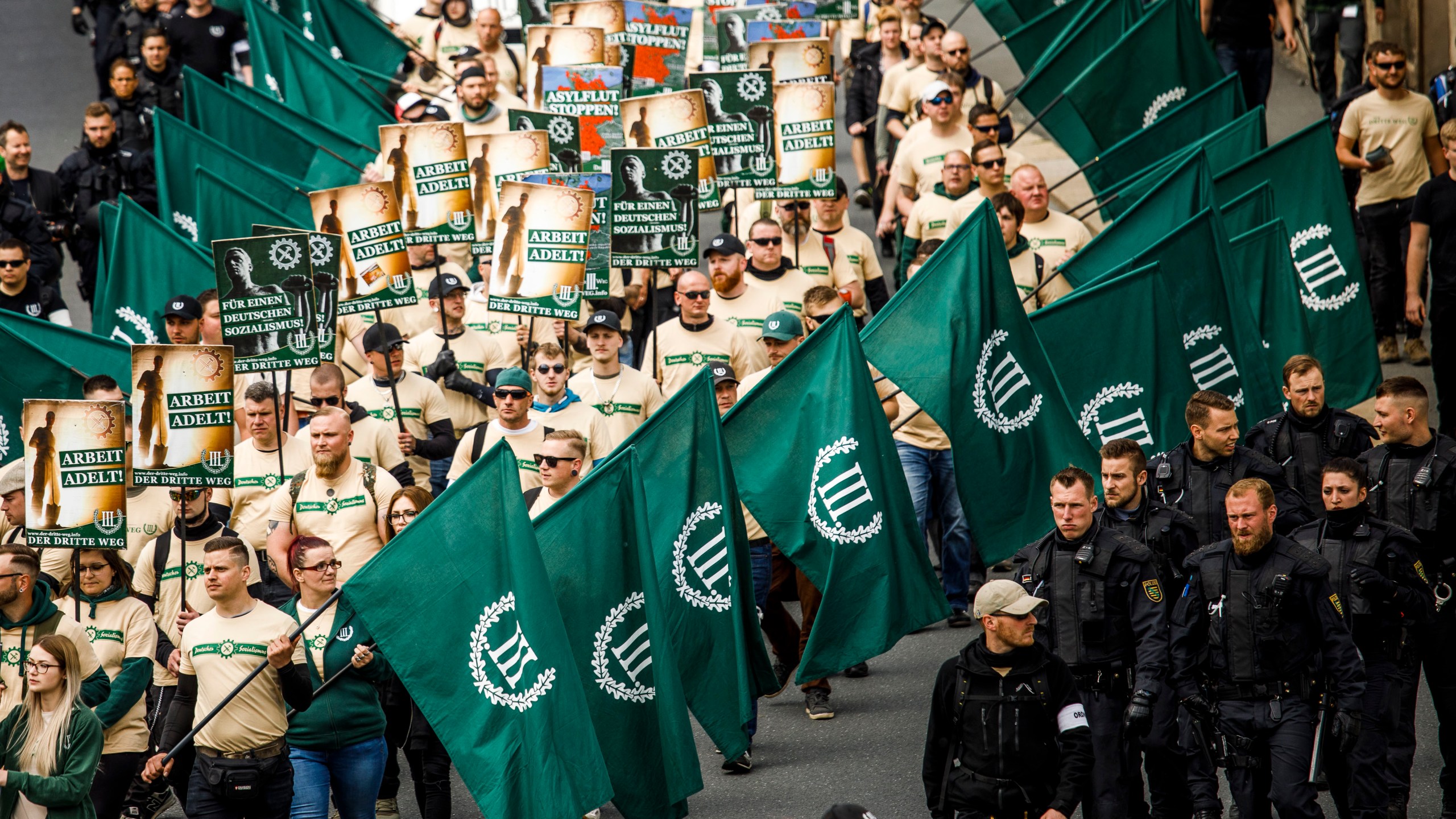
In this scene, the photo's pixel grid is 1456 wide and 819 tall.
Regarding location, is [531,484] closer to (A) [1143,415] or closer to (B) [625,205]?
(B) [625,205]

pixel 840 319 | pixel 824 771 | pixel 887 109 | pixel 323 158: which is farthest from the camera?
pixel 887 109

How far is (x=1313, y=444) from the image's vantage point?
1008cm

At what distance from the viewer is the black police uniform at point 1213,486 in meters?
9.40

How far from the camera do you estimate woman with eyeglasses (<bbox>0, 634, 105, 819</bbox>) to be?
791cm

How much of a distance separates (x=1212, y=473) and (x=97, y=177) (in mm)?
10622

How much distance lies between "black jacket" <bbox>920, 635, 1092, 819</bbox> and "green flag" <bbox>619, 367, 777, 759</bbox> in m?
1.26

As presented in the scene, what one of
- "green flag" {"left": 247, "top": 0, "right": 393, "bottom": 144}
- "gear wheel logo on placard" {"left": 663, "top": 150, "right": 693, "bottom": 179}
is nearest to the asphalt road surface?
"gear wheel logo on placard" {"left": 663, "top": 150, "right": 693, "bottom": 179}

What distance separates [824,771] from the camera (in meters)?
9.91

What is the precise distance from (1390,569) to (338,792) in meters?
5.02

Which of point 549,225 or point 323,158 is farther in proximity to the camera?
point 323,158

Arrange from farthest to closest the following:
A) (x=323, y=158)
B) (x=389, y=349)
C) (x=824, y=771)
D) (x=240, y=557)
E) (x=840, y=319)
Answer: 1. (x=323, y=158)
2. (x=389, y=349)
3. (x=824, y=771)
4. (x=840, y=319)
5. (x=240, y=557)

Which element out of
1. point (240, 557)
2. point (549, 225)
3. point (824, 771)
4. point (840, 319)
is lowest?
point (824, 771)

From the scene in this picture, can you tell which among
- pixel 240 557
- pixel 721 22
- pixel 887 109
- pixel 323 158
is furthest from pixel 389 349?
pixel 887 109

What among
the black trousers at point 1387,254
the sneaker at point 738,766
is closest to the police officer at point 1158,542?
the sneaker at point 738,766
